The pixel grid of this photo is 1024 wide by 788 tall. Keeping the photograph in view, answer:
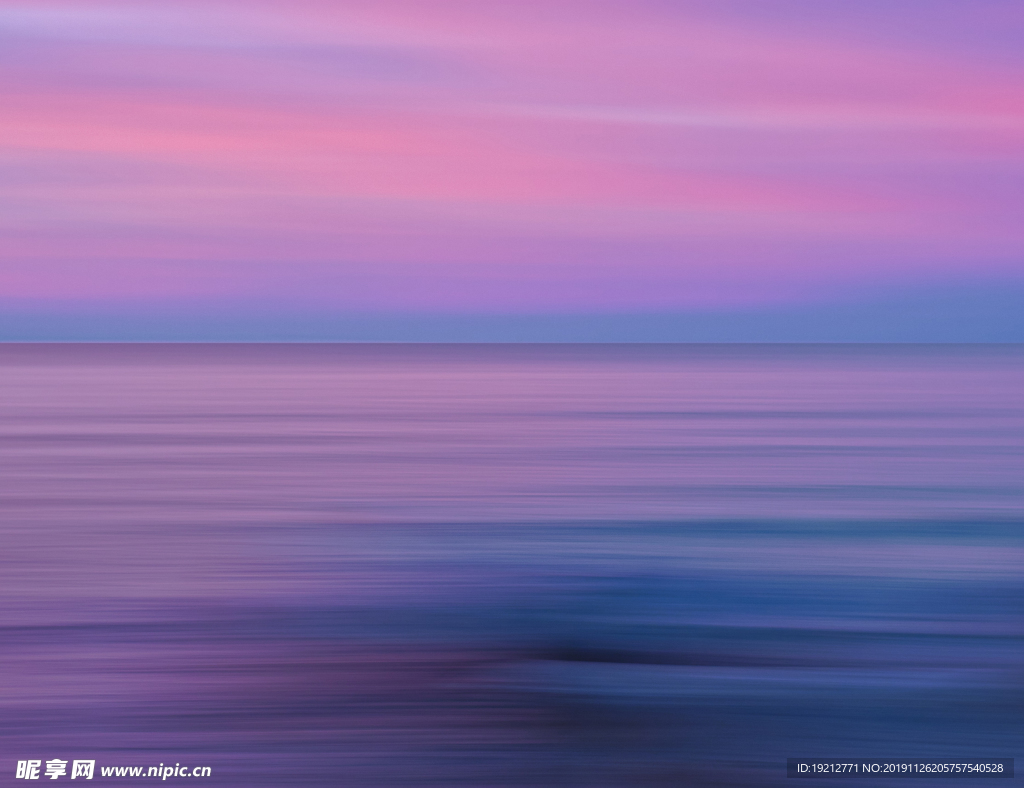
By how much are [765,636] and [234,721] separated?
1.69m

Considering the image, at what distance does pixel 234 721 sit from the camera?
294cm

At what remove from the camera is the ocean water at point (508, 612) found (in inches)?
111

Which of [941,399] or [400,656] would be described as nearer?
[400,656]

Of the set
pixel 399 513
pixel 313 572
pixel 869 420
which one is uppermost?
pixel 869 420

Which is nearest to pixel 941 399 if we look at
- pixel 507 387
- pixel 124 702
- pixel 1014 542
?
pixel 507 387

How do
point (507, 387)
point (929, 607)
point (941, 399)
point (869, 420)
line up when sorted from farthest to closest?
point (507, 387), point (941, 399), point (869, 420), point (929, 607)

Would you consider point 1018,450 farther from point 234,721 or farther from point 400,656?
point 234,721

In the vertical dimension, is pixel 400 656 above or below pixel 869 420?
below

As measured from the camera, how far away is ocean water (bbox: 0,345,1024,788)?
283 cm

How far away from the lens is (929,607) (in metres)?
4.13

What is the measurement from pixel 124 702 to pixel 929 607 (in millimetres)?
2776

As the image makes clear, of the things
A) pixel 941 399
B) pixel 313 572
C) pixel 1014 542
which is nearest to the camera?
pixel 313 572

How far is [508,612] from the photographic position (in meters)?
3.99

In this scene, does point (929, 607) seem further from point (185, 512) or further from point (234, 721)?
point (185, 512)
